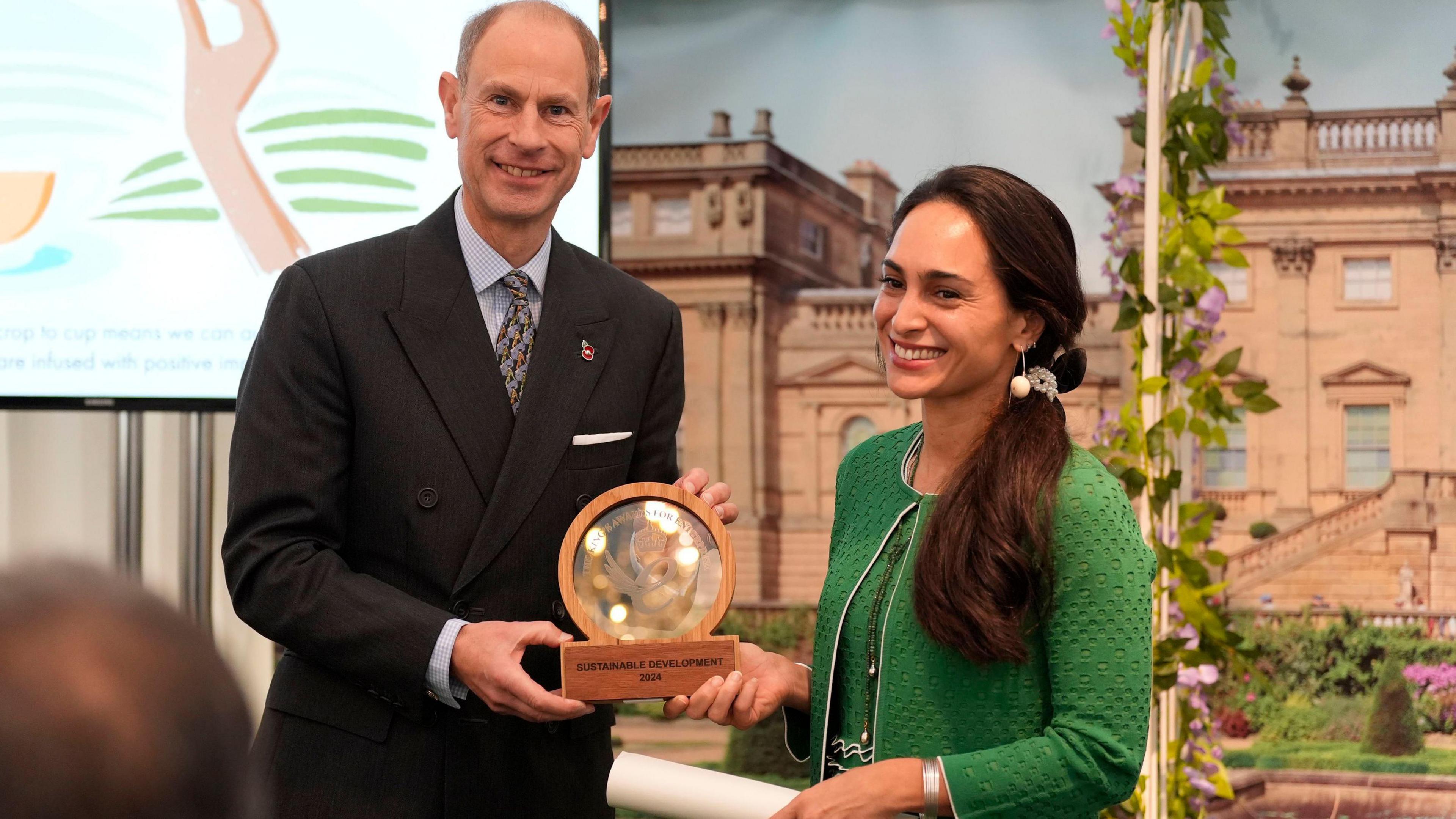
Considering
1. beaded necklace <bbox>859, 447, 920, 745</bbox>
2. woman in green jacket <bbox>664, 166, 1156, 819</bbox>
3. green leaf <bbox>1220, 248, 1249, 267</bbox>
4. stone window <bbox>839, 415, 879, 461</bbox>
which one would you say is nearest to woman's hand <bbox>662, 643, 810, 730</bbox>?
woman in green jacket <bbox>664, 166, 1156, 819</bbox>

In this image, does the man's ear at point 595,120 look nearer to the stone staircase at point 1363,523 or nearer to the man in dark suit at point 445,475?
the man in dark suit at point 445,475

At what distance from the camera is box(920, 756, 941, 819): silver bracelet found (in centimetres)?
139

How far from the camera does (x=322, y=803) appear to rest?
5.35ft

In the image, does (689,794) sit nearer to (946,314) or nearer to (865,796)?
(865,796)

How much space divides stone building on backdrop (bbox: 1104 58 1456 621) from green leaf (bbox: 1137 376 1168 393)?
1710mm

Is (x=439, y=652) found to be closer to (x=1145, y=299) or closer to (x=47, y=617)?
(x=47, y=617)

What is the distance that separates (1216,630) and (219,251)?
7.80 ft

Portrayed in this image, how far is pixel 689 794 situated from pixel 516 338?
0.66 meters

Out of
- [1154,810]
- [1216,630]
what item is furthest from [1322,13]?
[1154,810]

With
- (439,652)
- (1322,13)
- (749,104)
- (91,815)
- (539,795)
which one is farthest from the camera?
(749,104)

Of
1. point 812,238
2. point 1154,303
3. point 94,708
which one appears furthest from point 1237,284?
point 94,708

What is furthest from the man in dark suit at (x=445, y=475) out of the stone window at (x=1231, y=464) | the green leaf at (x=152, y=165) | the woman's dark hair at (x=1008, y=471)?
the stone window at (x=1231, y=464)

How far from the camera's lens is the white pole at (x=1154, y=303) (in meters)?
2.68

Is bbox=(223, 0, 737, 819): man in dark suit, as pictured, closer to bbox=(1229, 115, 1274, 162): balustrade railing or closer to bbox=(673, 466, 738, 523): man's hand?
bbox=(673, 466, 738, 523): man's hand
